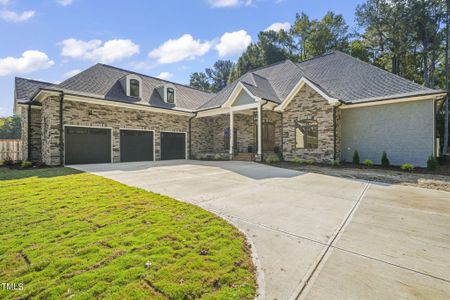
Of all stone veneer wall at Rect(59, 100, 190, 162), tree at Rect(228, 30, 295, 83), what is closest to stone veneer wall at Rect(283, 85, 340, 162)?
stone veneer wall at Rect(59, 100, 190, 162)

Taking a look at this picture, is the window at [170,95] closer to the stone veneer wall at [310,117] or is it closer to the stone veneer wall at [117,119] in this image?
the stone veneer wall at [117,119]

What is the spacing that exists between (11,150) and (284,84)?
19905 millimetres

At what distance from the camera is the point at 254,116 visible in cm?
1627

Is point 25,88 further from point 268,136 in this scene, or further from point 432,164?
point 432,164

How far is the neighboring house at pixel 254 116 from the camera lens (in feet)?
37.2

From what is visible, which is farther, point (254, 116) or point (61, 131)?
point (254, 116)

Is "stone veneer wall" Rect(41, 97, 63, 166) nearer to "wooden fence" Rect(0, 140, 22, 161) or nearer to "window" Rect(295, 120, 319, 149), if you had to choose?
"wooden fence" Rect(0, 140, 22, 161)

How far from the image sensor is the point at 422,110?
34.9 feet

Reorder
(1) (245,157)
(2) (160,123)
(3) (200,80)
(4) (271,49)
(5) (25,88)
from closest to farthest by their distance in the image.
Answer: (1) (245,157), (5) (25,88), (2) (160,123), (4) (271,49), (3) (200,80)

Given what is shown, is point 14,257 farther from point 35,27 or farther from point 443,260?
point 35,27

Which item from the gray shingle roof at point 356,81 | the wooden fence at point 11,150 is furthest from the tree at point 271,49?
the wooden fence at point 11,150

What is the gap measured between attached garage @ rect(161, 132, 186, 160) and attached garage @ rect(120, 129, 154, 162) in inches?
38.7

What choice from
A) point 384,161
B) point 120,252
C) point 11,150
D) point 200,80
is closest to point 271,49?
point 200,80

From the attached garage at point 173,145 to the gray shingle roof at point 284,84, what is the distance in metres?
2.27
